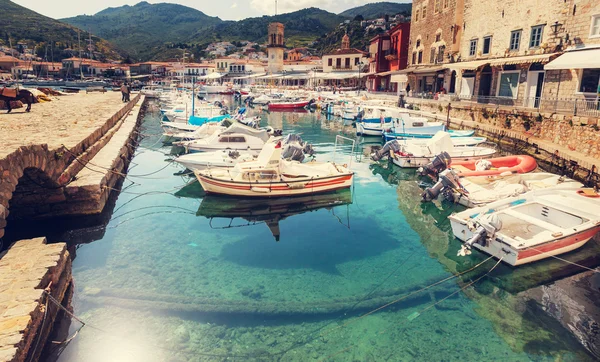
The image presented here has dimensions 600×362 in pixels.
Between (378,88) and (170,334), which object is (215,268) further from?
(378,88)

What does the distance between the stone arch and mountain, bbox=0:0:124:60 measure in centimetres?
10716

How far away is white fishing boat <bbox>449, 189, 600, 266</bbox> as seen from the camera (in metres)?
8.93

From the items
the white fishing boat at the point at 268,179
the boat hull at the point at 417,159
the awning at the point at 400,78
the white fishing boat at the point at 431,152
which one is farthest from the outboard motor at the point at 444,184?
the awning at the point at 400,78

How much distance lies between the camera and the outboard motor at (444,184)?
42.7ft

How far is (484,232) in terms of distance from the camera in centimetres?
909

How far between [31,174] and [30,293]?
5.22 metres

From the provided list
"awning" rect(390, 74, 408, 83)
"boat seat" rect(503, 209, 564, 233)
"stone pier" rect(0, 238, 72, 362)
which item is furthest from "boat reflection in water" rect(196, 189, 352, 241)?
"awning" rect(390, 74, 408, 83)

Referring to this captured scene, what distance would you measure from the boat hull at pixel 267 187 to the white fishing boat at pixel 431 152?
5706 millimetres

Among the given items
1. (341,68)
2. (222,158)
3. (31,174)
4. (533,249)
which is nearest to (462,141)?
(533,249)

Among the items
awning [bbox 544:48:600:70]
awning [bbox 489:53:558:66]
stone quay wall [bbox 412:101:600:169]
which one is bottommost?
stone quay wall [bbox 412:101:600:169]

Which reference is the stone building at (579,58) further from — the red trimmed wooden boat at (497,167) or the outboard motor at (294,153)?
the outboard motor at (294,153)

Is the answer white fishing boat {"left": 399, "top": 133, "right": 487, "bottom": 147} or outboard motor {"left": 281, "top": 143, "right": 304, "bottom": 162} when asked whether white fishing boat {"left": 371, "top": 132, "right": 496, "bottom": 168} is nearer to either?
white fishing boat {"left": 399, "top": 133, "right": 487, "bottom": 147}

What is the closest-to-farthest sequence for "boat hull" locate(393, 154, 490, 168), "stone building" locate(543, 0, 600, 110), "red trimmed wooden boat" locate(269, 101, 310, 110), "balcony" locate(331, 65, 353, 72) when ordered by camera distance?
"stone building" locate(543, 0, 600, 110), "boat hull" locate(393, 154, 490, 168), "red trimmed wooden boat" locate(269, 101, 310, 110), "balcony" locate(331, 65, 353, 72)

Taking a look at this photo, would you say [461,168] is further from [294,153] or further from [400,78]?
[400,78]
